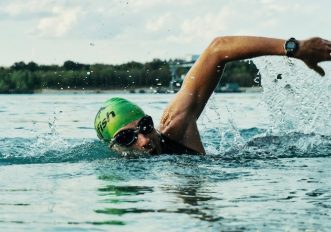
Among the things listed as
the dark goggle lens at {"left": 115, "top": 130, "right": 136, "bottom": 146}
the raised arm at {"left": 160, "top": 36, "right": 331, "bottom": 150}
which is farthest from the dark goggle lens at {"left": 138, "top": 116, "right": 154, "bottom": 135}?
the raised arm at {"left": 160, "top": 36, "right": 331, "bottom": 150}

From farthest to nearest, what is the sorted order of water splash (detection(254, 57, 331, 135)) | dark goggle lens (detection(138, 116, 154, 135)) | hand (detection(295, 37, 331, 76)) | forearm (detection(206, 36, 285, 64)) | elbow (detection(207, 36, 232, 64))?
water splash (detection(254, 57, 331, 135)) < dark goggle lens (detection(138, 116, 154, 135)) < elbow (detection(207, 36, 232, 64)) < forearm (detection(206, 36, 285, 64)) < hand (detection(295, 37, 331, 76))

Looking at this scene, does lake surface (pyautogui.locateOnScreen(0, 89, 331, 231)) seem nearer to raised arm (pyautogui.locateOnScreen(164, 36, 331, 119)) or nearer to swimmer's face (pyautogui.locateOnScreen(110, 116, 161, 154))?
swimmer's face (pyautogui.locateOnScreen(110, 116, 161, 154))

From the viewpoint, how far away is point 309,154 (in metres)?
8.95

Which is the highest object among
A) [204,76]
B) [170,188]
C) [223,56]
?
[223,56]

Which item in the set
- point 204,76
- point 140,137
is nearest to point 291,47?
point 204,76

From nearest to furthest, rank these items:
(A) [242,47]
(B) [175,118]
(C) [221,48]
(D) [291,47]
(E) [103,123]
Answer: (D) [291,47] → (A) [242,47] → (C) [221,48] → (B) [175,118] → (E) [103,123]

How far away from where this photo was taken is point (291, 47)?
22.1 feet

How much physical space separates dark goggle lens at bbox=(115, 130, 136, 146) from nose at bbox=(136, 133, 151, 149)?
6 centimetres

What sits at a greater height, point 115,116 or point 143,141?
point 115,116

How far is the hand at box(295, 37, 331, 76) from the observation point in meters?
6.50

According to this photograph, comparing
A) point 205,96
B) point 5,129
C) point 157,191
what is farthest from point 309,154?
point 5,129

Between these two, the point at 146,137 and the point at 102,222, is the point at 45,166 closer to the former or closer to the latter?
the point at 146,137

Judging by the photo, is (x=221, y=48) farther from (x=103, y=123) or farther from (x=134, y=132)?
(x=103, y=123)

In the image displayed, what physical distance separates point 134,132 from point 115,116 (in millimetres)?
389
